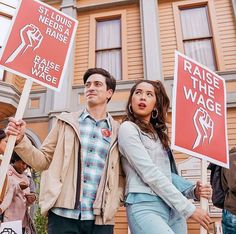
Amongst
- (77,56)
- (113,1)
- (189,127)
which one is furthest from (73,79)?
(189,127)

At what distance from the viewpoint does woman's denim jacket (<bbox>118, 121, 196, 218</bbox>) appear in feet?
5.15

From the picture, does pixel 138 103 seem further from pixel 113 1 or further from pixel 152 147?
pixel 113 1

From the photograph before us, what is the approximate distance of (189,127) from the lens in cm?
198

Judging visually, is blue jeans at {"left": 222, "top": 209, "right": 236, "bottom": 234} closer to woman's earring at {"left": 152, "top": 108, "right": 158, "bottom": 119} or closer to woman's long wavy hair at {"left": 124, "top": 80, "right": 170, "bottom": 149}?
woman's long wavy hair at {"left": 124, "top": 80, "right": 170, "bottom": 149}

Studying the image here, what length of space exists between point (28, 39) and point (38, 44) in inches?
3.7

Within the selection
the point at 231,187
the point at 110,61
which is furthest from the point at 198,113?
the point at 110,61

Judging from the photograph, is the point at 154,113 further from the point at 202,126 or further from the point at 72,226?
the point at 72,226

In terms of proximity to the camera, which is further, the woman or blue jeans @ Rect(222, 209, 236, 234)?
blue jeans @ Rect(222, 209, 236, 234)

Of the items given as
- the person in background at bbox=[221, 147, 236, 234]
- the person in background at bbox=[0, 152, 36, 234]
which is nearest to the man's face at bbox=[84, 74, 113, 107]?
the person in background at bbox=[221, 147, 236, 234]

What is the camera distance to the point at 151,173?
163 cm

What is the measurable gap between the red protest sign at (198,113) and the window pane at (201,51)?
506 cm

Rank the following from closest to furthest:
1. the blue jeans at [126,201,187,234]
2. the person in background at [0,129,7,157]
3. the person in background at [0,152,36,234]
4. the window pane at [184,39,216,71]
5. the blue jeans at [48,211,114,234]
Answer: the blue jeans at [126,201,187,234]
the blue jeans at [48,211,114,234]
the person in background at [0,129,7,157]
the person in background at [0,152,36,234]
the window pane at [184,39,216,71]

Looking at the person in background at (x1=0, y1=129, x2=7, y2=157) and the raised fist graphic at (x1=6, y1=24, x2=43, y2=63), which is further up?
the raised fist graphic at (x1=6, y1=24, x2=43, y2=63)

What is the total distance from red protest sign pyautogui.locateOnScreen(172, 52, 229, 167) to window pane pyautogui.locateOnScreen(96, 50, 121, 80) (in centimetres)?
526
